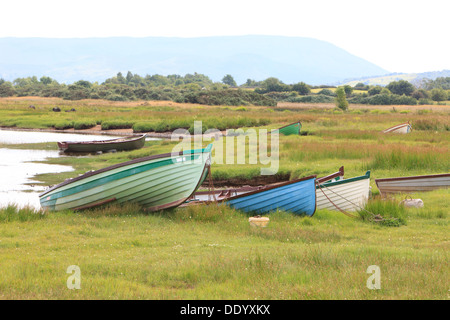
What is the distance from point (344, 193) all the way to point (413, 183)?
345 cm

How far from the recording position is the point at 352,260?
8.34 metres

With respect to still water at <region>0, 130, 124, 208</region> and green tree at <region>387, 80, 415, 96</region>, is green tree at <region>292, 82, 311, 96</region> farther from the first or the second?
still water at <region>0, 130, 124, 208</region>

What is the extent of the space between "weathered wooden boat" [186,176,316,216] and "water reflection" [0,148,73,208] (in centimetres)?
640

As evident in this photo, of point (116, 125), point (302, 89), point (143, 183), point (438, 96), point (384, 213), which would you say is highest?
point (302, 89)

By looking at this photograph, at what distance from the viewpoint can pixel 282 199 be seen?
14.0 meters

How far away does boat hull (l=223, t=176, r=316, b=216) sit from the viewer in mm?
13703

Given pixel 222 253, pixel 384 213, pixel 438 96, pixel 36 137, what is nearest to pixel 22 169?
pixel 36 137

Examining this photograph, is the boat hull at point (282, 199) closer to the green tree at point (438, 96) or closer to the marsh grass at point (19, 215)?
the marsh grass at point (19, 215)

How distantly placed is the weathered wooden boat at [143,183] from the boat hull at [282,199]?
1380mm

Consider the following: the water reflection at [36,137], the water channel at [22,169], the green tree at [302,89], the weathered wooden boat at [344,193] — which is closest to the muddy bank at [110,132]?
the water reflection at [36,137]

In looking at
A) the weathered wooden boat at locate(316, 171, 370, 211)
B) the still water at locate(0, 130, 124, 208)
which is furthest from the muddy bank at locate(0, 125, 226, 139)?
the weathered wooden boat at locate(316, 171, 370, 211)

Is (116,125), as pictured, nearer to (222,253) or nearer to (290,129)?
(290,129)

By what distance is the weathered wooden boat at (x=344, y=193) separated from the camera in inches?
595
